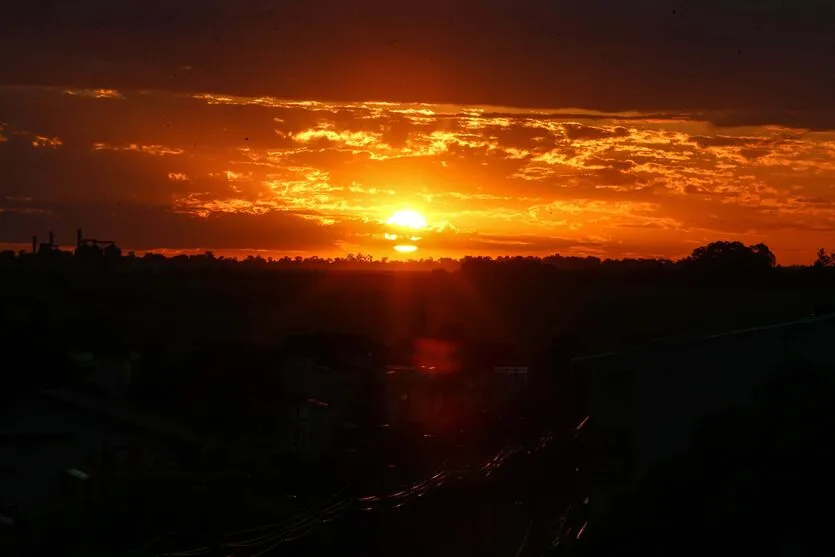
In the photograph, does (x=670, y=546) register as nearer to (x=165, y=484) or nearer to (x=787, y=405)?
(x=787, y=405)

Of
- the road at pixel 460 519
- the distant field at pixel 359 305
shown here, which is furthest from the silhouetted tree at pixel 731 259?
the road at pixel 460 519

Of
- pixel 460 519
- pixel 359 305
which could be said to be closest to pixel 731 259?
pixel 359 305

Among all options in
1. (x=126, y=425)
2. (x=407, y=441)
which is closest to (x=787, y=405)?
(x=407, y=441)

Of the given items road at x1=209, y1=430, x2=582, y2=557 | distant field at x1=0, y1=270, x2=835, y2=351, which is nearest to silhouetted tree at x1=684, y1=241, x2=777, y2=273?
distant field at x1=0, y1=270, x2=835, y2=351

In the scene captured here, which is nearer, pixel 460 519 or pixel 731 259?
pixel 460 519

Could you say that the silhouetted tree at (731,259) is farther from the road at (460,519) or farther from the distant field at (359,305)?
the road at (460,519)

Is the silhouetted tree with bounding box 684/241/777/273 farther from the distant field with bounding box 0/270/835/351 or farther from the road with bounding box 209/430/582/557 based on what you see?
the road with bounding box 209/430/582/557

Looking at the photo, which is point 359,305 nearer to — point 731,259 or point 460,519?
point 731,259

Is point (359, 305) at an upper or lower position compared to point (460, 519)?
upper

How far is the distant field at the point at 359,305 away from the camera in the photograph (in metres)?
45.8

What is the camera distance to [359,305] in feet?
238

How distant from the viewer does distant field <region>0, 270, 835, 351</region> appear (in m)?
45.8

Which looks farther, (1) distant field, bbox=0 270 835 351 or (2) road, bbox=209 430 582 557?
(1) distant field, bbox=0 270 835 351

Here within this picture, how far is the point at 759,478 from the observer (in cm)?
1481
